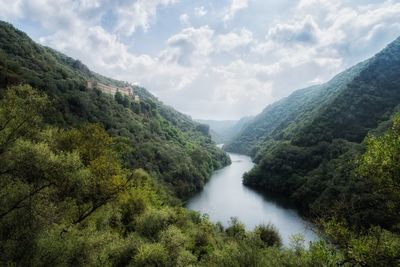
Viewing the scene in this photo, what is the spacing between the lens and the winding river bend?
6614 cm

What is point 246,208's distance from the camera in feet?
267

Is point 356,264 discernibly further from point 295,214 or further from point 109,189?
point 295,214

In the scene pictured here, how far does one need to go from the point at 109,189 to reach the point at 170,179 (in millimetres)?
67744

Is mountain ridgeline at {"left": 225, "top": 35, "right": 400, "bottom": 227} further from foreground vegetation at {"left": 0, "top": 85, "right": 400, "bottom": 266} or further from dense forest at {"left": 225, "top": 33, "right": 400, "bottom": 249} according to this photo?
foreground vegetation at {"left": 0, "top": 85, "right": 400, "bottom": 266}

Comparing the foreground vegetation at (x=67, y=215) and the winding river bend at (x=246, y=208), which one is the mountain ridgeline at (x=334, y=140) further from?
the foreground vegetation at (x=67, y=215)

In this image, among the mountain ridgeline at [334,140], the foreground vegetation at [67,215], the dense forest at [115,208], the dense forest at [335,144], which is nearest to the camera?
the dense forest at [115,208]

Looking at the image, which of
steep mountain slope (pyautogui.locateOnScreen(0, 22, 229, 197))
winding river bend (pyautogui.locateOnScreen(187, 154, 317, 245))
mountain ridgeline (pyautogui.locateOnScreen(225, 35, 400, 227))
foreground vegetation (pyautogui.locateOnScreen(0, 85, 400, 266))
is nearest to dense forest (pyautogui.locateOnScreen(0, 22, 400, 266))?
foreground vegetation (pyautogui.locateOnScreen(0, 85, 400, 266))

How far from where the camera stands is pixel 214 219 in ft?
235

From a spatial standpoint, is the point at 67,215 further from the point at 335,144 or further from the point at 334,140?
the point at 334,140

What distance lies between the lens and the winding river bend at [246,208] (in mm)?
66144

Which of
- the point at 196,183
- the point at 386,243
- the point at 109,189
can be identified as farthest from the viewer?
the point at 196,183

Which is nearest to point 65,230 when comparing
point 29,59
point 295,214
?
point 295,214

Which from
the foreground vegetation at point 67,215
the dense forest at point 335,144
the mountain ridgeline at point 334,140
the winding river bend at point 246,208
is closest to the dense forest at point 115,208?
the foreground vegetation at point 67,215

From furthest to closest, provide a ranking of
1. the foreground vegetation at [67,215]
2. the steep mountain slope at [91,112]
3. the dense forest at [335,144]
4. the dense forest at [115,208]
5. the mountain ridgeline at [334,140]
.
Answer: the mountain ridgeline at [334,140] → the steep mountain slope at [91,112] → the dense forest at [335,144] → the foreground vegetation at [67,215] → the dense forest at [115,208]
